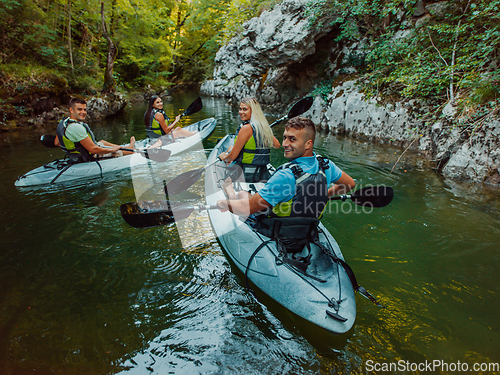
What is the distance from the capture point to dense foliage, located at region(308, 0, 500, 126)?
497 centimetres

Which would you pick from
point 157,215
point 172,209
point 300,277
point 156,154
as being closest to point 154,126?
point 156,154

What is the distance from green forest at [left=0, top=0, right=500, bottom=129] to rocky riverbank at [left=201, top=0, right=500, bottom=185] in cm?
32

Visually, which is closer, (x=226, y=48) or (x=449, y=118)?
(x=449, y=118)

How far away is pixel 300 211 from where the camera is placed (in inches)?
85.7

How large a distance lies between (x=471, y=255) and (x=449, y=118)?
12.1 feet

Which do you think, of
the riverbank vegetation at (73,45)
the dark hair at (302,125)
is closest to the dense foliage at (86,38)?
the riverbank vegetation at (73,45)

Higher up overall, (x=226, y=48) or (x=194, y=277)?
(x=226, y=48)

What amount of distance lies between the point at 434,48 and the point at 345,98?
103 inches

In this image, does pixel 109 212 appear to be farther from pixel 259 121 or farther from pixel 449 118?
pixel 449 118

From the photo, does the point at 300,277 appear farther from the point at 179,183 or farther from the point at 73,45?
the point at 73,45

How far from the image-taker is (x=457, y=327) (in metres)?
2.23

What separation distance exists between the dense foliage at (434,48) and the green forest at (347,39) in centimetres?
2

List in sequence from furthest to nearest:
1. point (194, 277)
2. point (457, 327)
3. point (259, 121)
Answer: point (259, 121) → point (194, 277) → point (457, 327)

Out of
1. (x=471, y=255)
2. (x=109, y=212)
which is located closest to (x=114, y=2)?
(x=109, y=212)
